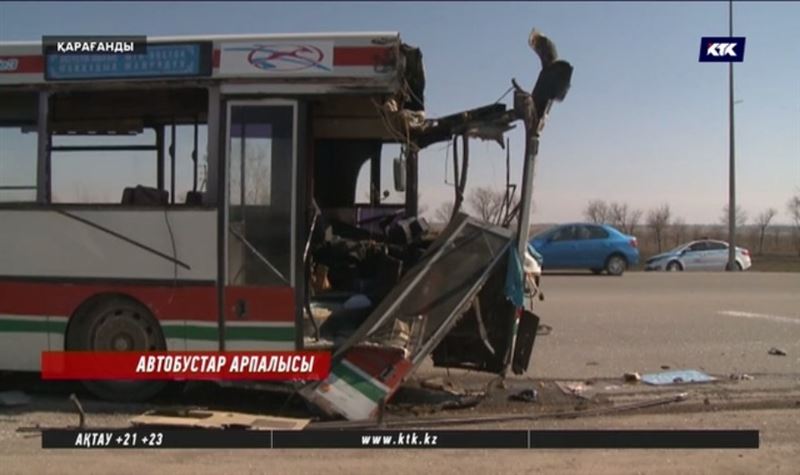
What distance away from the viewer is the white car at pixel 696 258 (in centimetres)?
2583

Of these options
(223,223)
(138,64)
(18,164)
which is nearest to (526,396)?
(223,223)

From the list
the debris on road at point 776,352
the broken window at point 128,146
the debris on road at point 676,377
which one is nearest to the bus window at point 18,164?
the broken window at point 128,146

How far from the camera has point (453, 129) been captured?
26.0 feet

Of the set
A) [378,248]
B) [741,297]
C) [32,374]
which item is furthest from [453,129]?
[741,297]

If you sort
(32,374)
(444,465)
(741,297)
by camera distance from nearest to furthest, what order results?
1. (444,465)
2. (32,374)
3. (741,297)

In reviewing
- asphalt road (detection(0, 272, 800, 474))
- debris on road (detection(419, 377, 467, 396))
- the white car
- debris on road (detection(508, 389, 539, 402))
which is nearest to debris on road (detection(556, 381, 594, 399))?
asphalt road (detection(0, 272, 800, 474))

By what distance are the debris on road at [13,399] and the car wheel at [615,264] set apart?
1784cm

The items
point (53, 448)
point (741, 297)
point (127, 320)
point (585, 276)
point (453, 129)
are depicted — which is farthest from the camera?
point (585, 276)

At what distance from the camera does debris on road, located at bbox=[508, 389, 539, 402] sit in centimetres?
745

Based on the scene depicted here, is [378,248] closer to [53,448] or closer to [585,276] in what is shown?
[53,448]

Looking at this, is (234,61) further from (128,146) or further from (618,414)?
(618,414)

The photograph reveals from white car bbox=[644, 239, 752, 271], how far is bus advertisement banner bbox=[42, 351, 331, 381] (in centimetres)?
2189

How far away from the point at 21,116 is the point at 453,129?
14.5 feet

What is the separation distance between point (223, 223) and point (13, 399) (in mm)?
2782
